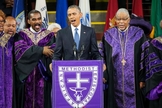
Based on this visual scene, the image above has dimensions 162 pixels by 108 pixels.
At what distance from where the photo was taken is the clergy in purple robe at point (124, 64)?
5023mm

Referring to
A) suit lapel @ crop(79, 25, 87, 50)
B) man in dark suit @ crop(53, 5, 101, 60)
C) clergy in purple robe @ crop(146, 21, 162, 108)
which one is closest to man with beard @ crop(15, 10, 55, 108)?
man in dark suit @ crop(53, 5, 101, 60)

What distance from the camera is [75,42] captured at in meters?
4.46

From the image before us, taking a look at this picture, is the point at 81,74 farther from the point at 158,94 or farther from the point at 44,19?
the point at 44,19

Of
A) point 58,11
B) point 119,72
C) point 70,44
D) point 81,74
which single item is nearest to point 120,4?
point 58,11

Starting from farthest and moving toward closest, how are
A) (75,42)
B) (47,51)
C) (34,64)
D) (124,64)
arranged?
(34,64)
(47,51)
(124,64)
(75,42)

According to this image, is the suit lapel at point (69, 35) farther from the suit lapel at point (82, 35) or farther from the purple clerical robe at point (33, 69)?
the purple clerical robe at point (33, 69)

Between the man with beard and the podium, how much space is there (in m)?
1.22

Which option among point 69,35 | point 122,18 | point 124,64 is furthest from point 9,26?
point 124,64

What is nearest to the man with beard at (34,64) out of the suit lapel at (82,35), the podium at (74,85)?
the suit lapel at (82,35)

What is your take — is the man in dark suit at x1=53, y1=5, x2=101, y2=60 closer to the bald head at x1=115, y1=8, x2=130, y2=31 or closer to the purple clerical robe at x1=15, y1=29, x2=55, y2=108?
the bald head at x1=115, y1=8, x2=130, y2=31

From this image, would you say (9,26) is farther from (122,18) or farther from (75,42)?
(122,18)

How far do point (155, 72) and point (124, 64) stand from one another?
16.9 inches

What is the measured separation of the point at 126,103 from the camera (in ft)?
16.8

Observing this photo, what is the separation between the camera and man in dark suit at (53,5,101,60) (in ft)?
14.5
